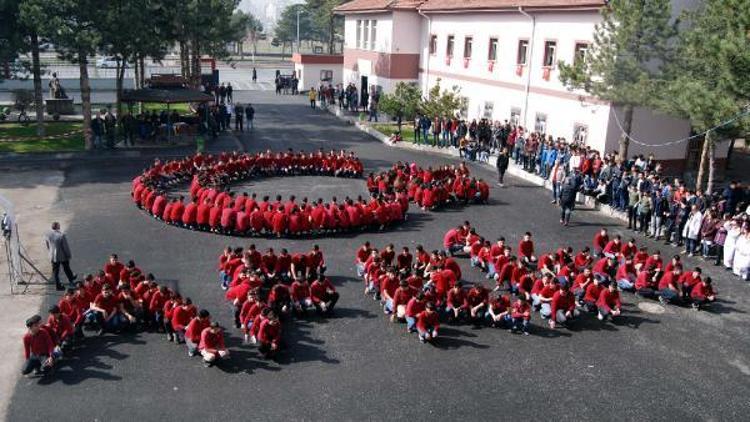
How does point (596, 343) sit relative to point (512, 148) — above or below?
below

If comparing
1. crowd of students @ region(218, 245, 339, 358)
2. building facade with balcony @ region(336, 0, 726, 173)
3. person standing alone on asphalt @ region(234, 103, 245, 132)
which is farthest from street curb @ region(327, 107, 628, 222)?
crowd of students @ region(218, 245, 339, 358)

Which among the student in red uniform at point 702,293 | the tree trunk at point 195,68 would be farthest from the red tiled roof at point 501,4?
the student in red uniform at point 702,293

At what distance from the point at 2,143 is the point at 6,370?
2511 centimetres

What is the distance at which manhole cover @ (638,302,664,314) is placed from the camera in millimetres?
16266

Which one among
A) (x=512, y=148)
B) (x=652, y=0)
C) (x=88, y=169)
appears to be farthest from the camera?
(x=512, y=148)

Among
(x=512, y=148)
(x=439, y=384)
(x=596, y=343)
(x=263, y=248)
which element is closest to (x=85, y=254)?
(x=263, y=248)

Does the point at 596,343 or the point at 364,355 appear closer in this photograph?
the point at 364,355

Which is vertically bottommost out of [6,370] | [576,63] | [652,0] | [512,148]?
[6,370]

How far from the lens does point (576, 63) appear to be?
28031 mm

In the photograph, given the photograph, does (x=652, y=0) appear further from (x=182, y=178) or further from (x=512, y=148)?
(x=182, y=178)

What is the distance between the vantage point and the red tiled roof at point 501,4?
3057cm

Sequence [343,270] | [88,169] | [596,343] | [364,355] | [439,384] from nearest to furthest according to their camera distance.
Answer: [439,384] → [364,355] → [596,343] → [343,270] → [88,169]

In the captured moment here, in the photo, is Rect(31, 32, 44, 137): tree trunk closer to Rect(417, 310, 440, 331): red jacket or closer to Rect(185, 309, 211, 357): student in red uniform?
Rect(185, 309, 211, 357): student in red uniform

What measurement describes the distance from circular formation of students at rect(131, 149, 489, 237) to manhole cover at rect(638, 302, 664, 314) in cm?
855
